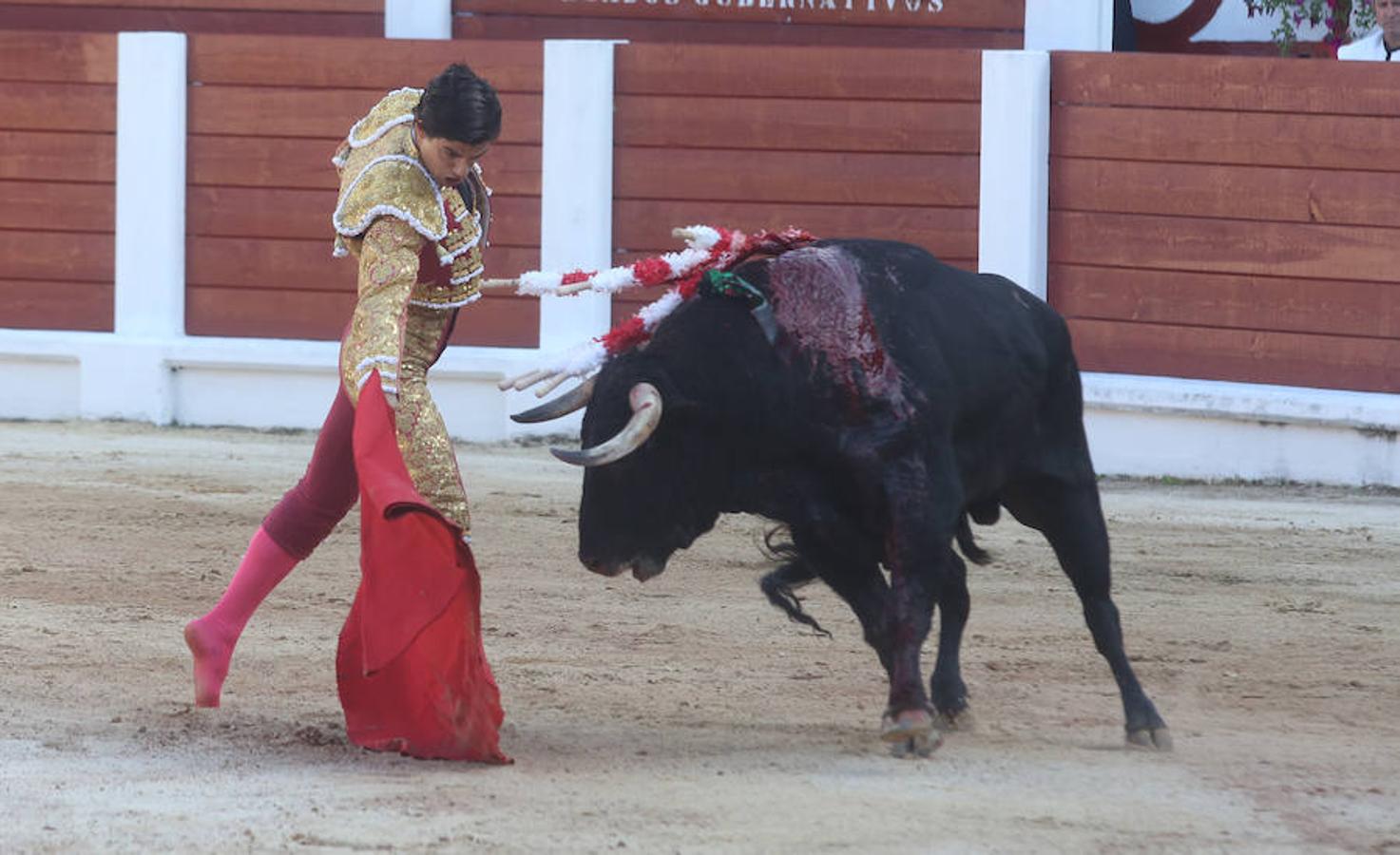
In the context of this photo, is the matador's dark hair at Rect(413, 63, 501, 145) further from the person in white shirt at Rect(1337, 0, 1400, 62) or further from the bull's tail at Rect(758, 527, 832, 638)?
the person in white shirt at Rect(1337, 0, 1400, 62)

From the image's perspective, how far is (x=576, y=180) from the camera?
777 cm

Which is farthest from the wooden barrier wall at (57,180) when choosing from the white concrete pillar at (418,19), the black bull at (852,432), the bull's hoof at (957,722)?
the bull's hoof at (957,722)

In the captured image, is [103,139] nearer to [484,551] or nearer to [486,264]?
[486,264]

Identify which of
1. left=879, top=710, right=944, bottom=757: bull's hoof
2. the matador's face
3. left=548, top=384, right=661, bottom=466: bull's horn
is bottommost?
left=879, top=710, right=944, bottom=757: bull's hoof

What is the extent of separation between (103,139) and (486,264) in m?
1.47

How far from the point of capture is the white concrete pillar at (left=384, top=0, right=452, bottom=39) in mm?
8070

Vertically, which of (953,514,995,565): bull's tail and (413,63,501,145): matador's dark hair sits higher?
(413,63,501,145): matador's dark hair

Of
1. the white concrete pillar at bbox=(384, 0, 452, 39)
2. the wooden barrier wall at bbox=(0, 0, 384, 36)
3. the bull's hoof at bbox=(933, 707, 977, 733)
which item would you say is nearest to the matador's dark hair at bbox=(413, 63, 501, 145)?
the bull's hoof at bbox=(933, 707, 977, 733)

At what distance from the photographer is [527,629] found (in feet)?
15.3

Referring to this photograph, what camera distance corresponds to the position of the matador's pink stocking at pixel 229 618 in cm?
Answer: 364

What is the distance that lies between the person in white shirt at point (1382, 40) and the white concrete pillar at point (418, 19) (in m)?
3.03

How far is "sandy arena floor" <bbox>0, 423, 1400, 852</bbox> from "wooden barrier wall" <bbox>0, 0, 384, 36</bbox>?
2.26m

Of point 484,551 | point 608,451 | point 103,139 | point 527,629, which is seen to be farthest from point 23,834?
point 103,139

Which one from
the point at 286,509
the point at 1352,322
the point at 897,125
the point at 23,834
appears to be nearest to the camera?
the point at 23,834
